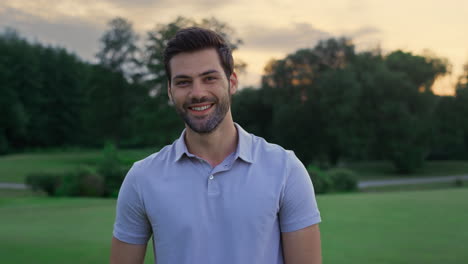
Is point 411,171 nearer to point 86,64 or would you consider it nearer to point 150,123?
point 150,123

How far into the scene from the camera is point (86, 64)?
69.9 m

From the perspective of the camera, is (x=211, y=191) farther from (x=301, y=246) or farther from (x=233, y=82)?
(x=233, y=82)

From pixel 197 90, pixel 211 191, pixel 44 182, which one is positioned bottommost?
pixel 44 182

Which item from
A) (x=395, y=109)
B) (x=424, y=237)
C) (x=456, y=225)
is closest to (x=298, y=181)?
(x=424, y=237)

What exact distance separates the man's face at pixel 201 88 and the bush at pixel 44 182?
21.7 metres

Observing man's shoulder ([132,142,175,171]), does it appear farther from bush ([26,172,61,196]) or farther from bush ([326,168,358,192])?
bush ([326,168,358,192])

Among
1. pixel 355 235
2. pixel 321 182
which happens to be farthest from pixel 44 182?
pixel 355 235

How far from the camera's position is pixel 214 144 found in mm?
2271

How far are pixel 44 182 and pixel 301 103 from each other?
27.2 m

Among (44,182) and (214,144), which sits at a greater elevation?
(214,144)

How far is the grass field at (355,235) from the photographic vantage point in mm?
5391

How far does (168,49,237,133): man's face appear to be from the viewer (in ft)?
7.30

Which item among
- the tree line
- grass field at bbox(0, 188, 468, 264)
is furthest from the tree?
grass field at bbox(0, 188, 468, 264)

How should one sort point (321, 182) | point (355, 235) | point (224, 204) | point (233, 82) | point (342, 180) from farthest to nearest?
point (342, 180), point (321, 182), point (355, 235), point (233, 82), point (224, 204)
